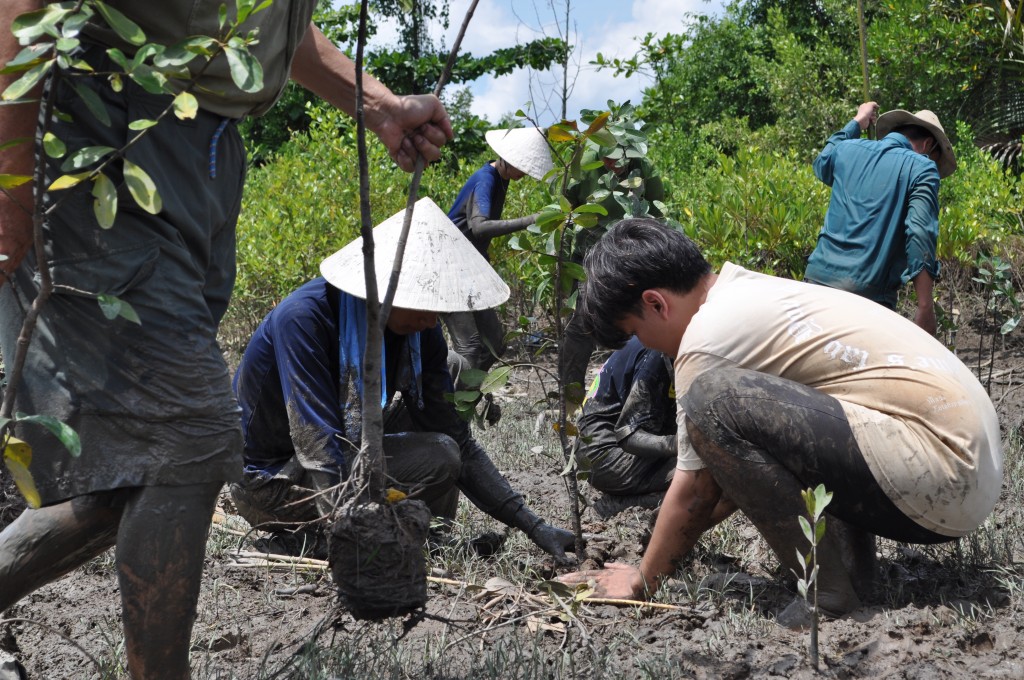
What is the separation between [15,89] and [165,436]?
0.65 meters

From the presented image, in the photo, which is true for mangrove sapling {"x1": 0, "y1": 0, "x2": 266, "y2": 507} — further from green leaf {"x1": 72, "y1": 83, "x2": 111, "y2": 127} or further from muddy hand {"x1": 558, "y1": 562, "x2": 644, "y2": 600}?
muddy hand {"x1": 558, "y1": 562, "x2": 644, "y2": 600}

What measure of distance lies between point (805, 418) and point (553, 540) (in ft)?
3.41

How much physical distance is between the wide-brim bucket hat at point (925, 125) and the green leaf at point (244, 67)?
397 cm

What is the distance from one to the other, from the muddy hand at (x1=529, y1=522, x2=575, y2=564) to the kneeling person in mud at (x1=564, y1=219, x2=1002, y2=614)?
41 centimetres

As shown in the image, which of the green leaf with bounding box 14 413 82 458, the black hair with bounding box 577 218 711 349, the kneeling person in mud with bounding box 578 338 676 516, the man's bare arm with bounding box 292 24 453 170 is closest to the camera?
the green leaf with bounding box 14 413 82 458

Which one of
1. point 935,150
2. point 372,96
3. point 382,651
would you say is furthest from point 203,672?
point 935,150

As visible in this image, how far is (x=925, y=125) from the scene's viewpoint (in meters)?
4.82

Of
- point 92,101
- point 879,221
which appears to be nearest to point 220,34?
point 92,101

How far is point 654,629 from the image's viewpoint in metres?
2.66

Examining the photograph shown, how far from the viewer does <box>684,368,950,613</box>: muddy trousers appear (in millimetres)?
2582

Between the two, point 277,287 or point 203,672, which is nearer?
point 203,672

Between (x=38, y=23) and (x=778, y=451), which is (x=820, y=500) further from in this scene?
(x=38, y=23)

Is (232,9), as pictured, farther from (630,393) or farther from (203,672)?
(630,393)

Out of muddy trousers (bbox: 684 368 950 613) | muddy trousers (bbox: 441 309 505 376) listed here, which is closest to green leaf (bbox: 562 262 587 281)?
muddy trousers (bbox: 684 368 950 613)
